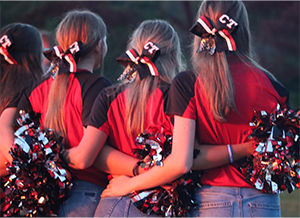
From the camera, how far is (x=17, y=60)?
3.67 metres

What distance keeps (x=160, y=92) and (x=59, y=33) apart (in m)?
1.10

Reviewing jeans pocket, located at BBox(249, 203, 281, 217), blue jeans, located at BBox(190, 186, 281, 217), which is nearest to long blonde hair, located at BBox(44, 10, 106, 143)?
blue jeans, located at BBox(190, 186, 281, 217)

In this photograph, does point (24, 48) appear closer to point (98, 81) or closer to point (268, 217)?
point (98, 81)

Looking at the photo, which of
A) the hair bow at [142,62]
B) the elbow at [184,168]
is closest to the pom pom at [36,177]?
the hair bow at [142,62]

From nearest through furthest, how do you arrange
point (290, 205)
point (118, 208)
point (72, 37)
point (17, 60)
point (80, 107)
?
point (118, 208) → point (80, 107) → point (72, 37) → point (17, 60) → point (290, 205)

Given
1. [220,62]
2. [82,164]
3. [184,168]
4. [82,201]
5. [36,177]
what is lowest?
[82,201]

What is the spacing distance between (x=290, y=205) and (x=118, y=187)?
5783 millimetres

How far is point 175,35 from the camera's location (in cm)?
290

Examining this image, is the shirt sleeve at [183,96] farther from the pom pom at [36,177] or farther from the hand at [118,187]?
the pom pom at [36,177]

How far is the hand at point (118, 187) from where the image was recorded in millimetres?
2578

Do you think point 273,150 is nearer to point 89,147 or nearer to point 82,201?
point 89,147

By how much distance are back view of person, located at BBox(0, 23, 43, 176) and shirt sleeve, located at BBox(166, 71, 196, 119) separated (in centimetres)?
157

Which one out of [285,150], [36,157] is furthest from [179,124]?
[36,157]

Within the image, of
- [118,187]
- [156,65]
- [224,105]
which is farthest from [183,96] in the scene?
[118,187]
